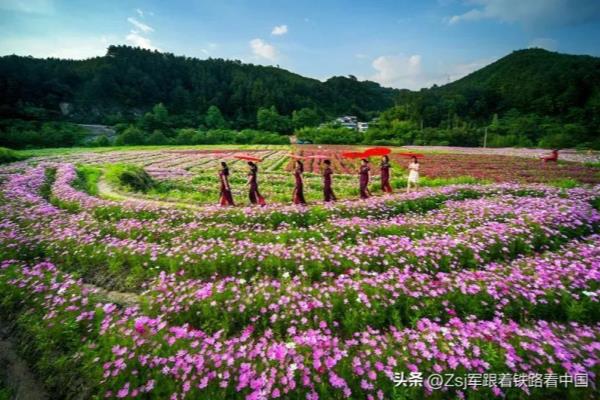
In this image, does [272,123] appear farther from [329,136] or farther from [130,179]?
[130,179]

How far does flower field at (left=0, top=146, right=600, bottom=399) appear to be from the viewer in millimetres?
3279

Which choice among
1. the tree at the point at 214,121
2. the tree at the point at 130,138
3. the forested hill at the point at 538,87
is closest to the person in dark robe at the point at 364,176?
the tree at the point at 130,138

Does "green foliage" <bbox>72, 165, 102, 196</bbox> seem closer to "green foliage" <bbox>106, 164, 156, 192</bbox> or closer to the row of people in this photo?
"green foliage" <bbox>106, 164, 156, 192</bbox>

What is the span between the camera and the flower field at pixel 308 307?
10.8ft

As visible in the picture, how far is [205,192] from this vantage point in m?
18.0

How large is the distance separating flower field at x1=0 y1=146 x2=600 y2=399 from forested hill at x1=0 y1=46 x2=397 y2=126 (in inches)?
4402

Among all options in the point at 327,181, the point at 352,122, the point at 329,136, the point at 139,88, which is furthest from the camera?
the point at 352,122

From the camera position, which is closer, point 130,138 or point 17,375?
point 17,375

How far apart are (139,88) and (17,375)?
15107 cm

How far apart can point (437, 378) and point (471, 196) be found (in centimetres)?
1250

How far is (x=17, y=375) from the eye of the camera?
399 cm

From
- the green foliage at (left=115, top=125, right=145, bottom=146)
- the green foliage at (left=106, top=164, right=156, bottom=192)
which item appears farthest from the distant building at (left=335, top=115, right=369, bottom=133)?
the green foliage at (left=106, top=164, right=156, bottom=192)

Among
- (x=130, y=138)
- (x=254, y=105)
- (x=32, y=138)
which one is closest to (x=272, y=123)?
(x=254, y=105)

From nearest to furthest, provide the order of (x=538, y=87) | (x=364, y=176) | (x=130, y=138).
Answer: (x=364, y=176), (x=130, y=138), (x=538, y=87)
